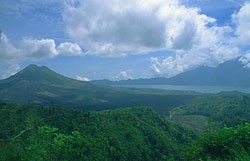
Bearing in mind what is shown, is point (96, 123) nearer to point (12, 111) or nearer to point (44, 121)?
point (44, 121)

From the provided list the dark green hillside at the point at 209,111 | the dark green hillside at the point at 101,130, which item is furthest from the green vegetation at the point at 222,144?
the dark green hillside at the point at 209,111

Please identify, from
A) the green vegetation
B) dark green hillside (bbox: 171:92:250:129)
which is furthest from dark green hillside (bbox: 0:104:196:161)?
dark green hillside (bbox: 171:92:250:129)

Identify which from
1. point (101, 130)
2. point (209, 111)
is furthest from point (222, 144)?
point (209, 111)

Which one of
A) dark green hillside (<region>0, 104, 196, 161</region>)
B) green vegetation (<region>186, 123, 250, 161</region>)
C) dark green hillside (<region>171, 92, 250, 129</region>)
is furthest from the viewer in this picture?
dark green hillside (<region>171, 92, 250, 129</region>)

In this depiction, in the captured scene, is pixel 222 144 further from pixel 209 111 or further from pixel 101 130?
pixel 209 111

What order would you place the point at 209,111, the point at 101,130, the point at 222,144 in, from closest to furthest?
the point at 222,144 → the point at 101,130 → the point at 209,111

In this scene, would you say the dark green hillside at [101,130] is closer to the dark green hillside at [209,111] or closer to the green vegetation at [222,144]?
the green vegetation at [222,144]

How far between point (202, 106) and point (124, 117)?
116 meters

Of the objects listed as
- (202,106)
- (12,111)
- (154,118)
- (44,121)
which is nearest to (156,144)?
(154,118)

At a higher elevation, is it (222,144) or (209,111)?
(222,144)

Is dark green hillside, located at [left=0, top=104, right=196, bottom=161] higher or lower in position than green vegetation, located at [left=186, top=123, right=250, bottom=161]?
lower

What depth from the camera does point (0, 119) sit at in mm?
42844

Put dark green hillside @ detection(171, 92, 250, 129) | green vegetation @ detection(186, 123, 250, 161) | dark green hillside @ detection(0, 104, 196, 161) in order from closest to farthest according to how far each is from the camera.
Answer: green vegetation @ detection(186, 123, 250, 161), dark green hillside @ detection(0, 104, 196, 161), dark green hillside @ detection(171, 92, 250, 129)

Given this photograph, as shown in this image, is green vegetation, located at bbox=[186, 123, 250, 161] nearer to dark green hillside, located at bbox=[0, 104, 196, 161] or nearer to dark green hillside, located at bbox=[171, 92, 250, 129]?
dark green hillside, located at bbox=[0, 104, 196, 161]
